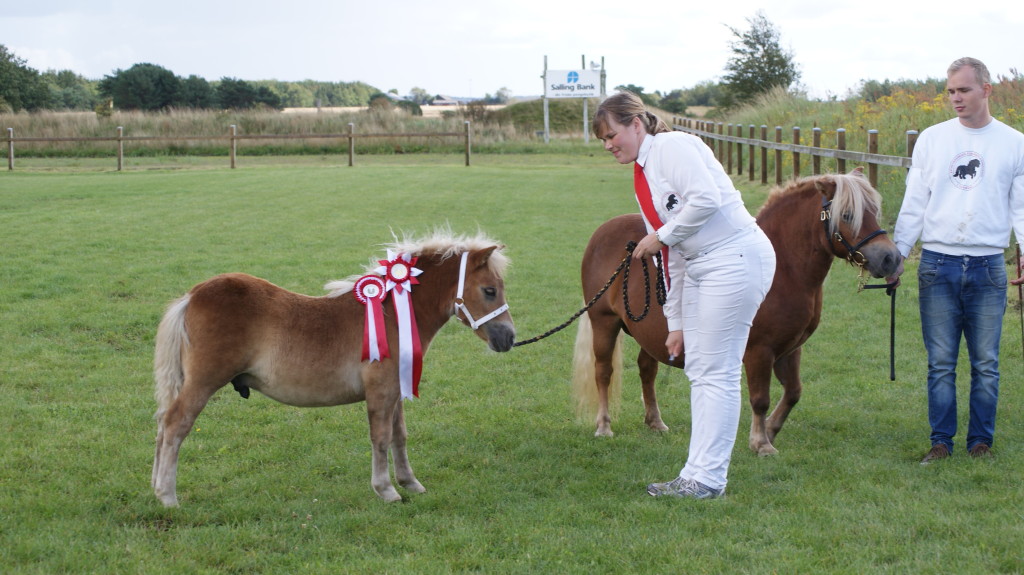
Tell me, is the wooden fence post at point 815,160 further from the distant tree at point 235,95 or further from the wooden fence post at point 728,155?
the distant tree at point 235,95

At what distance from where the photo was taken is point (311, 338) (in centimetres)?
471

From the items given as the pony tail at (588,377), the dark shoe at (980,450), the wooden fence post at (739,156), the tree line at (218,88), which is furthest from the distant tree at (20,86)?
the dark shoe at (980,450)

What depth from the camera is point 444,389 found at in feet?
23.4

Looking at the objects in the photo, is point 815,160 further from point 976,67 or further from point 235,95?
point 235,95

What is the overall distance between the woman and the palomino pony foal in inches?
37.6

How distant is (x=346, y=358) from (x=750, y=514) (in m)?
2.30

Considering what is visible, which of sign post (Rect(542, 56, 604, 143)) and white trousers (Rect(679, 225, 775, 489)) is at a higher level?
sign post (Rect(542, 56, 604, 143))

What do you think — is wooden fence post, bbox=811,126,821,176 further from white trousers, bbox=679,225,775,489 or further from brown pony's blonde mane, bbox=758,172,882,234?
white trousers, bbox=679,225,775,489

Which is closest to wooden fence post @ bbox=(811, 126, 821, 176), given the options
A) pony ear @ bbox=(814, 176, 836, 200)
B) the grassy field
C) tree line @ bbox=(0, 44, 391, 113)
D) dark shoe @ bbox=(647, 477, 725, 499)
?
the grassy field

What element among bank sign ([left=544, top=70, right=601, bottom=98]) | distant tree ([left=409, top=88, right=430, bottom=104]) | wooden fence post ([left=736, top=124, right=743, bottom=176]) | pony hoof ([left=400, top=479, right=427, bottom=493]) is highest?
distant tree ([left=409, top=88, right=430, bottom=104])

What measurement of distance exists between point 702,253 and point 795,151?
43.1 feet

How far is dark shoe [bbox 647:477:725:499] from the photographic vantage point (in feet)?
15.3

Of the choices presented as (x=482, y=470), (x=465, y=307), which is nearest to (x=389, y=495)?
(x=482, y=470)

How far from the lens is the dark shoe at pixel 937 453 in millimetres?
5254
